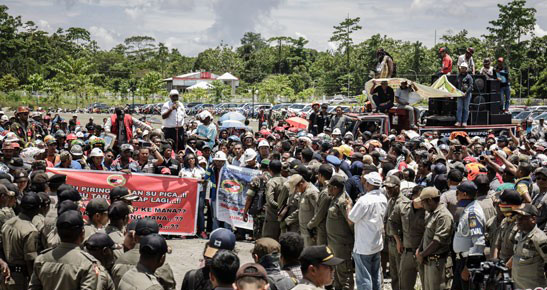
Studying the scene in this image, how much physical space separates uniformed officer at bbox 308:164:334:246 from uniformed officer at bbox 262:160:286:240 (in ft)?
3.12

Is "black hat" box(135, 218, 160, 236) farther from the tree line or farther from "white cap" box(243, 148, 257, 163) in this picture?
the tree line

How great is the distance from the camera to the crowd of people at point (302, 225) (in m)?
4.72

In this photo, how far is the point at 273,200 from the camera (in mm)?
8891

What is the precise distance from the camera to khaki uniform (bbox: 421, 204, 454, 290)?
22.4 feet

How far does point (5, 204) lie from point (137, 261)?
245 centimetres

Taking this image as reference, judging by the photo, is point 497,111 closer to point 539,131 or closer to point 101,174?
point 539,131

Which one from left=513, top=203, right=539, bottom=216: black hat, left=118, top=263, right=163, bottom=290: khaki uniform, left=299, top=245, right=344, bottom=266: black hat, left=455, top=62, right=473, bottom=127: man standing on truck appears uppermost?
left=455, top=62, right=473, bottom=127: man standing on truck

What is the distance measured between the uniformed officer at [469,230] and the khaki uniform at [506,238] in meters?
0.31

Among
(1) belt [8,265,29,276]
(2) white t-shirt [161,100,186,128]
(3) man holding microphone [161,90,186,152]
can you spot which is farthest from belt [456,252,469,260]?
(2) white t-shirt [161,100,186,128]

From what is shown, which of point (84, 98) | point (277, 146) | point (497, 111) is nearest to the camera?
point (277, 146)

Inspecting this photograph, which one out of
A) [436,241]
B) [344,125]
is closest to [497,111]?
[344,125]

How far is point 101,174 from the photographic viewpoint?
10.5 m

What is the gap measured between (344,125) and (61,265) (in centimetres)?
1220

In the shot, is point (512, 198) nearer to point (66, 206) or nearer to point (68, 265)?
point (68, 265)
